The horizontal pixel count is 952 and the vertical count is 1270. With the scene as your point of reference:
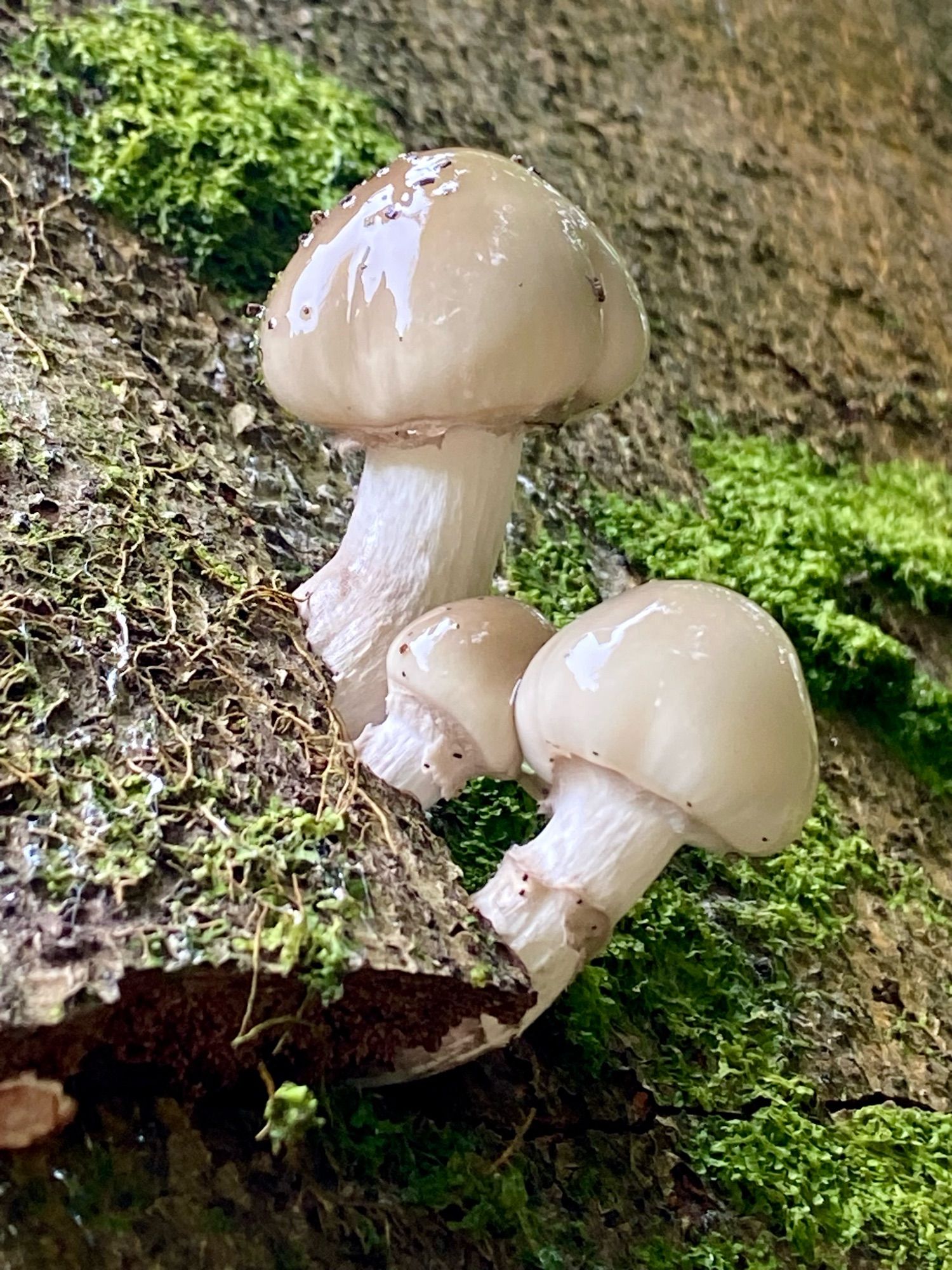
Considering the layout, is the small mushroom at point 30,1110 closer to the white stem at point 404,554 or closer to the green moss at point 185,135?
the white stem at point 404,554

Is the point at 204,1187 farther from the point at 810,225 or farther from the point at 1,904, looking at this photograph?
the point at 810,225

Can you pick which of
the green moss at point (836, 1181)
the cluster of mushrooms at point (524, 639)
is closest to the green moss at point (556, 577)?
the cluster of mushrooms at point (524, 639)

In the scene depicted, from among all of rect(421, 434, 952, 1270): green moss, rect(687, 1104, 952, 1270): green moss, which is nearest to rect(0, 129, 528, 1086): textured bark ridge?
rect(421, 434, 952, 1270): green moss

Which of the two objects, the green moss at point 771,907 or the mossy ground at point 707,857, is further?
the green moss at point 771,907

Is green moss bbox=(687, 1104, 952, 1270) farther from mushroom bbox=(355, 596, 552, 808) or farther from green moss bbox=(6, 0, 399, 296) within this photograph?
green moss bbox=(6, 0, 399, 296)

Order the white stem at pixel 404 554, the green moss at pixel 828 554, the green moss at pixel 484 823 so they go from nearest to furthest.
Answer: the white stem at pixel 404 554, the green moss at pixel 484 823, the green moss at pixel 828 554

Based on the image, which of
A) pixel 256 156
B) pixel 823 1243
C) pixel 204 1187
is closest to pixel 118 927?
pixel 204 1187
